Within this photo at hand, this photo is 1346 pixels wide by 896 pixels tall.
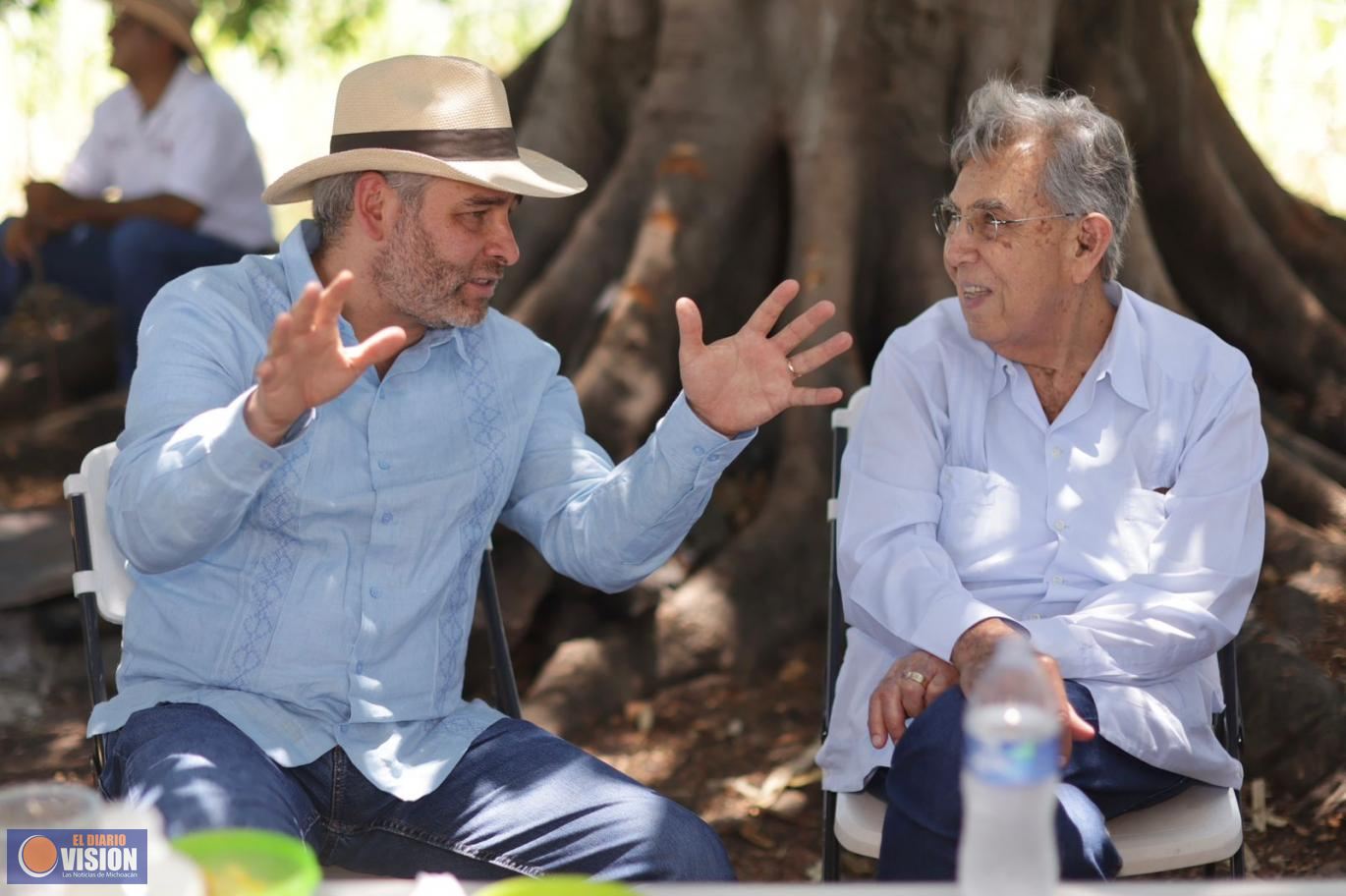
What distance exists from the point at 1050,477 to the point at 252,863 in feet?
5.82

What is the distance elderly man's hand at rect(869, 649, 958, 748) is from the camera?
2.77 m

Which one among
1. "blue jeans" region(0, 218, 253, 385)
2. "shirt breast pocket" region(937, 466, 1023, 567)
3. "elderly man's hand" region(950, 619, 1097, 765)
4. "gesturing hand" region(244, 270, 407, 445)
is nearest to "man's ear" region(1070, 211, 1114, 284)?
"shirt breast pocket" region(937, 466, 1023, 567)

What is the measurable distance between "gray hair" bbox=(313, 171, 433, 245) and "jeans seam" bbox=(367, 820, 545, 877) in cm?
110

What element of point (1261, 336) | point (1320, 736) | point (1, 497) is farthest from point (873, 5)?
point (1, 497)

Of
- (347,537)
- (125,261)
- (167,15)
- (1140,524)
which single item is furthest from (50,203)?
(1140,524)

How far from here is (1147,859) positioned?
2.68 meters

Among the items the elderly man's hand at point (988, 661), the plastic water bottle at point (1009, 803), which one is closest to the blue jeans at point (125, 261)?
the elderly man's hand at point (988, 661)

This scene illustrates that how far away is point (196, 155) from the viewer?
619 centimetres

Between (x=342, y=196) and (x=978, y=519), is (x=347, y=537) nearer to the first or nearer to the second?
(x=342, y=196)

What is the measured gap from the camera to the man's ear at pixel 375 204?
2883 mm

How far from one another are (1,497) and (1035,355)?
4610 millimetres

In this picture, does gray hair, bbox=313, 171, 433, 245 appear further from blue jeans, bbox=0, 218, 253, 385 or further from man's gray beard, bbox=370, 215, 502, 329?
blue jeans, bbox=0, 218, 253, 385

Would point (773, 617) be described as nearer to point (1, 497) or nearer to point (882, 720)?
point (882, 720)

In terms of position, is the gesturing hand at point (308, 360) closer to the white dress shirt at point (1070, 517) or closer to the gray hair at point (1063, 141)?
the white dress shirt at point (1070, 517)
